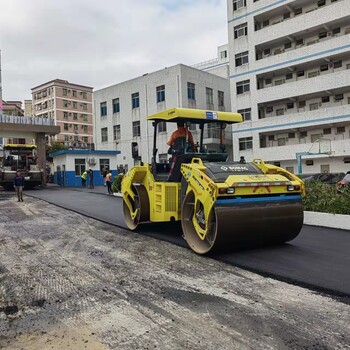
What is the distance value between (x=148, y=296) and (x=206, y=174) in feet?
8.07

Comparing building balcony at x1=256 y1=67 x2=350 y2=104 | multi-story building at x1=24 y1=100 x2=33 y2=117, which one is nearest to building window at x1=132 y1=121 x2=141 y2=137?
building balcony at x1=256 y1=67 x2=350 y2=104

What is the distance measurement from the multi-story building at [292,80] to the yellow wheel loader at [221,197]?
77.4 feet

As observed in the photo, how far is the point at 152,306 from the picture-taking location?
4.19 m

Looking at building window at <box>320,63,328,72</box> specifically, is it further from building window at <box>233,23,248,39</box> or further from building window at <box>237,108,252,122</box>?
building window at <box>233,23,248,39</box>

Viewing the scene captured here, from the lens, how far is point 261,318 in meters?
3.81

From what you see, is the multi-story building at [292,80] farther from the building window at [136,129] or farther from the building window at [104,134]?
the building window at [104,134]

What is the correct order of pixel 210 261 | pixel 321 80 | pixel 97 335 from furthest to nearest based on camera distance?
pixel 321 80
pixel 210 261
pixel 97 335

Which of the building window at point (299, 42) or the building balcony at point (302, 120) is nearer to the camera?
the building balcony at point (302, 120)

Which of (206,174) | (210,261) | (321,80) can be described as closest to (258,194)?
(206,174)

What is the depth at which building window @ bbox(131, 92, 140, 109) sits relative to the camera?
39125 millimetres

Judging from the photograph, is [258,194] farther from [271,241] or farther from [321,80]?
[321,80]

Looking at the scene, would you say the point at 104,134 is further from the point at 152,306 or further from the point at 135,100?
the point at 152,306

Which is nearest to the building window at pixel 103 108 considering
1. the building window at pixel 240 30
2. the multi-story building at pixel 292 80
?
the multi-story building at pixel 292 80

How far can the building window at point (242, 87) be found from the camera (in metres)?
34.7
